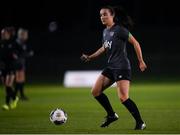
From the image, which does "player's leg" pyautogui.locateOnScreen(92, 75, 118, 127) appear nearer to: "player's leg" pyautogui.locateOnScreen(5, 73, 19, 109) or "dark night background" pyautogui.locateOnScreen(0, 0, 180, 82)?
"player's leg" pyautogui.locateOnScreen(5, 73, 19, 109)

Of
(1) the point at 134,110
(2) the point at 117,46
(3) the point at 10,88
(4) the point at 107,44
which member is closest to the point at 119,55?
(2) the point at 117,46

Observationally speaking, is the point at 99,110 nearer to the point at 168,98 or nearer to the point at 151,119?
the point at 151,119

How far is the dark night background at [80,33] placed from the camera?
38.8 m

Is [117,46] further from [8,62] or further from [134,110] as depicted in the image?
[8,62]

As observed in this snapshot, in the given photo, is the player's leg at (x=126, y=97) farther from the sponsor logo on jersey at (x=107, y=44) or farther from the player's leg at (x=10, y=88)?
the player's leg at (x=10, y=88)

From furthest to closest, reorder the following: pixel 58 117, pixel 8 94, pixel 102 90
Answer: pixel 8 94 < pixel 58 117 < pixel 102 90

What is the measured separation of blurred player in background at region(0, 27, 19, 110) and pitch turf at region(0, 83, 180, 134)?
0.43m

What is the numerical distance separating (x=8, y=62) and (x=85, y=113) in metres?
3.71

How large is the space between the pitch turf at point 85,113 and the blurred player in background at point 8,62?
429mm

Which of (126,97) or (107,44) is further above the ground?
(107,44)

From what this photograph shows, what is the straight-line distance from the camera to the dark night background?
127 ft

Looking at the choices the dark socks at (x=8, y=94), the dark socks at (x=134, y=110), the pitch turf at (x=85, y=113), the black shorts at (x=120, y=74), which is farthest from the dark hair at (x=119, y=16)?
the dark socks at (x=8, y=94)

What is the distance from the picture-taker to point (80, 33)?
40094 millimetres

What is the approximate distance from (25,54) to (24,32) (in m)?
0.79
